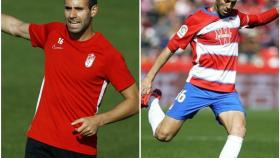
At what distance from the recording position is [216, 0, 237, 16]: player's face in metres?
8.02

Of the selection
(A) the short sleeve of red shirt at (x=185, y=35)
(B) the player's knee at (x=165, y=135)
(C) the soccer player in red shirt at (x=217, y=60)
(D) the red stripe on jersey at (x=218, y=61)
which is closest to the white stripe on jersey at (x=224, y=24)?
(C) the soccer player in red shirt at (x=217, y=60)

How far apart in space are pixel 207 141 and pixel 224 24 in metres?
5.05

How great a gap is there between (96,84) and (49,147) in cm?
56

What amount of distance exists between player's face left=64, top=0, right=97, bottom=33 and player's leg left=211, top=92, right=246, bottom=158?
257 cm

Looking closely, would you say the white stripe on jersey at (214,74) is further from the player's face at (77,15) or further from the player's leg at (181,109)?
the player's face at (77,15)

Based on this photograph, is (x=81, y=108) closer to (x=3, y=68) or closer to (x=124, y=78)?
(x=124, y=78)

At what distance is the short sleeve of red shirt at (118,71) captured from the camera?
19.6ft

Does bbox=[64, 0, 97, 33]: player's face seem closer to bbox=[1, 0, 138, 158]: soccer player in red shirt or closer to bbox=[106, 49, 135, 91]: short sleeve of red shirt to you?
bbox=[1, 0, 138, 158]: soccer player in red shirt

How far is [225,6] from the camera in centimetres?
805

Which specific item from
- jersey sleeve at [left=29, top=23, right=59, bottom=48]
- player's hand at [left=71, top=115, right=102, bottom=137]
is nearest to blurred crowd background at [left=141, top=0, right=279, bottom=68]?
jersey sleeve at [left=29, top=23, right=59, bottom=48]

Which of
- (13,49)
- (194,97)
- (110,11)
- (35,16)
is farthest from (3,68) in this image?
(194,97)

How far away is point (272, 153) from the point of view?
37.7ft

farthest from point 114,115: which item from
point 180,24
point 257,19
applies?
point 180,24

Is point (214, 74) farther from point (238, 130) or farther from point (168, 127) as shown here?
point (168, 127)
